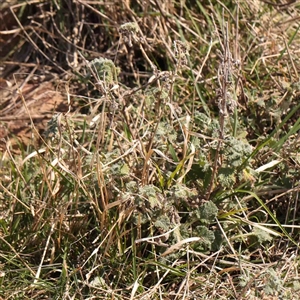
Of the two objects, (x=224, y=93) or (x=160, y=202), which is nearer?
(x=224, y=93)

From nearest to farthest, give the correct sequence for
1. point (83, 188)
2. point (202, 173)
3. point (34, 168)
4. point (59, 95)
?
point (83, 188) → point (202, 173) → point (34, 168) → point (59, 95)

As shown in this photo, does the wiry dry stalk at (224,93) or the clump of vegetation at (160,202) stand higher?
the wiry dry stalk at (224,93)

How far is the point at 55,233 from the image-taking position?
2.32 metres

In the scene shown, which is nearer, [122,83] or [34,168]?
[34,168]

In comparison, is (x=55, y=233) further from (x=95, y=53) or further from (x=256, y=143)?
(x=95, y=53)

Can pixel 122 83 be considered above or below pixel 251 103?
below

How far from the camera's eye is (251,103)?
2.72m

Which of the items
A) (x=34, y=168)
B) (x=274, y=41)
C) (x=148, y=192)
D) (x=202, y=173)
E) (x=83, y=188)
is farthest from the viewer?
(x=274, y=41)

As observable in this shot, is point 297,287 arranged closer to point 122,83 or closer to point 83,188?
point 83,188

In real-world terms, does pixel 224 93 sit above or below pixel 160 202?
above

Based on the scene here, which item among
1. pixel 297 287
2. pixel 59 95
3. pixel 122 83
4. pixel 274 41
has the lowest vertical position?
pixel 59 95

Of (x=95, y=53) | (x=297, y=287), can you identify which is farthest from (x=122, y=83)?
(x=297, y=287)

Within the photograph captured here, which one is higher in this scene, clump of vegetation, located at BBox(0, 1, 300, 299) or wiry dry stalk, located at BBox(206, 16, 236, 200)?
wiry dry stalk, located at BBox(206, 16, 236, 200)

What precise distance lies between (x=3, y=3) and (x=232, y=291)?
6.53ft
